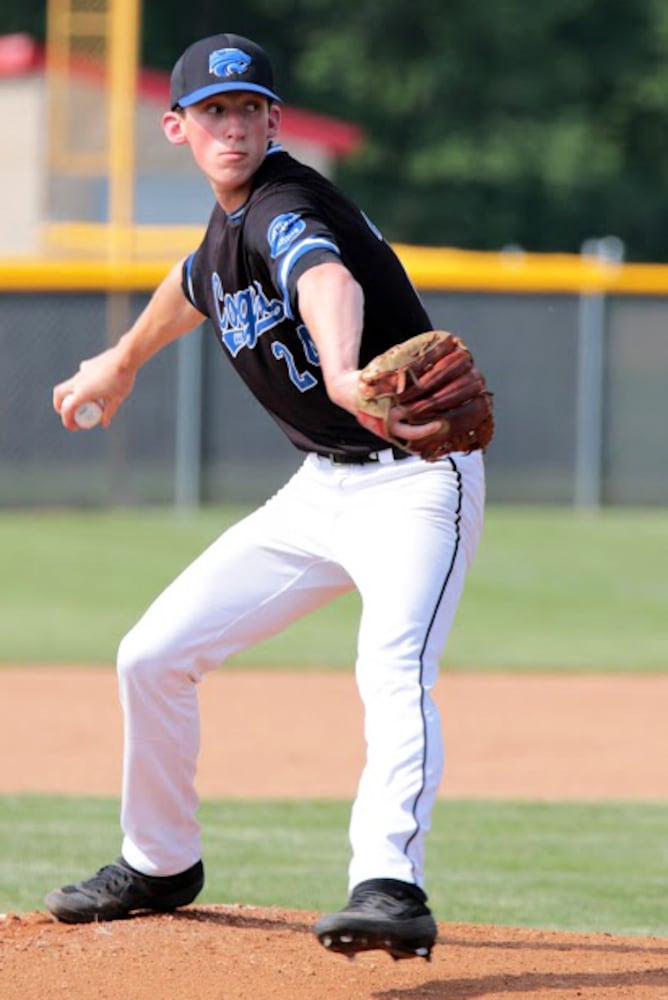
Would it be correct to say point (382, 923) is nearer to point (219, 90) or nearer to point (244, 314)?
point (244, 314)

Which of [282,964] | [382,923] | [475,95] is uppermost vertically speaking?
[475,95]

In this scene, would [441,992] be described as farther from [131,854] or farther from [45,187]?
[45,187]

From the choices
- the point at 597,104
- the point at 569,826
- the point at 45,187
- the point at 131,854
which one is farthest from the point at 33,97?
the point at 131,854

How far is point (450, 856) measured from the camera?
5.92m

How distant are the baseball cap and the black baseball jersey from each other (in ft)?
0.59

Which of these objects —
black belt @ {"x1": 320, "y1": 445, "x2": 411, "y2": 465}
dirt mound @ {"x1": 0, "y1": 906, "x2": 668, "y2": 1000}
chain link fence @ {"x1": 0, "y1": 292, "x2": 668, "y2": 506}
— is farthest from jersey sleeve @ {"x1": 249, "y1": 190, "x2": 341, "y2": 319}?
chain link fence @ {"x1": 0, "y1": 292, "x2": 668, "y2": 506}

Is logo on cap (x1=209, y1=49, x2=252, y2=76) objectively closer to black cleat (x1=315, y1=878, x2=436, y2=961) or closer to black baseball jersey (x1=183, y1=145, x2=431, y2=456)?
black baseball jersey (x1=183, y1=145, x2=431, y2=456)

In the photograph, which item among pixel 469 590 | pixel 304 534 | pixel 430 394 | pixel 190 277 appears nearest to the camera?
pixel 430 394

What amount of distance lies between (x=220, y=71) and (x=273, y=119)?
0.21 metres

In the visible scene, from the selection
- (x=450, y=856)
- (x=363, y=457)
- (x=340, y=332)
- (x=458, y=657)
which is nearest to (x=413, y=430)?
(x=340, y=332)

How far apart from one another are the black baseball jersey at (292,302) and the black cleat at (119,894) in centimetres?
111

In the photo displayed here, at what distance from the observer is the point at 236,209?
12.9ft

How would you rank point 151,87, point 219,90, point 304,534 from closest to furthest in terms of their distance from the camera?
point 219,90
point 304,534
point 151,87

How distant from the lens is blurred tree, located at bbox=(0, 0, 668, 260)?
3481 centimetres
